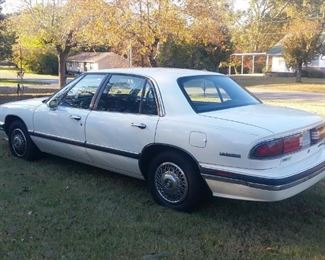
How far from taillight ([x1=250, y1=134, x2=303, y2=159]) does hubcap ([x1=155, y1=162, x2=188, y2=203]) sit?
0.85 m

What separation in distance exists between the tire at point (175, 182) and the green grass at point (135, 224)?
0.38 ft

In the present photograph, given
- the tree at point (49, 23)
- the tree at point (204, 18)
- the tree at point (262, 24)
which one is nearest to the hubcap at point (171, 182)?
the tree at point (204, 18)

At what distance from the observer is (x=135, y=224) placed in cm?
429

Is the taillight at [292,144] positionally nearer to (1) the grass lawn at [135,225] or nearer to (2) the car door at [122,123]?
(1) the grass lawn at [135,225]

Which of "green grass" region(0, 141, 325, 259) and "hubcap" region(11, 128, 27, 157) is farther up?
"hubcap" region(11, 128, 27, 157)

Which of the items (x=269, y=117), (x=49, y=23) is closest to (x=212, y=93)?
(x=269, y=117)

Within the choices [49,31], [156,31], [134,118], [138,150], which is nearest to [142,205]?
[138,150]

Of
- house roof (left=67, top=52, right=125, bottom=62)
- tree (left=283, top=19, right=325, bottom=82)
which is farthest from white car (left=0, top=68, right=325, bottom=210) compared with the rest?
house roof (left=67, top=52, right=125, bottom=62)

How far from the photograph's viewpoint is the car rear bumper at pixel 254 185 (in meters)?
3.96

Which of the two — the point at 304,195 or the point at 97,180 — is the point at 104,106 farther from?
the point at 304,195

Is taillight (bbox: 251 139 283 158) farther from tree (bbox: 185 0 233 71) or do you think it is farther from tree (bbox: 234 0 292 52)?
tree (bbox: 234 0 292 52)

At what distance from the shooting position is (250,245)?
3.87 metres

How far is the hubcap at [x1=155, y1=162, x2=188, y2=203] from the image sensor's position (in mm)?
4535

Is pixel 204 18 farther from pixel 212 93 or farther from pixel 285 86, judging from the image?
pixel 285 86
